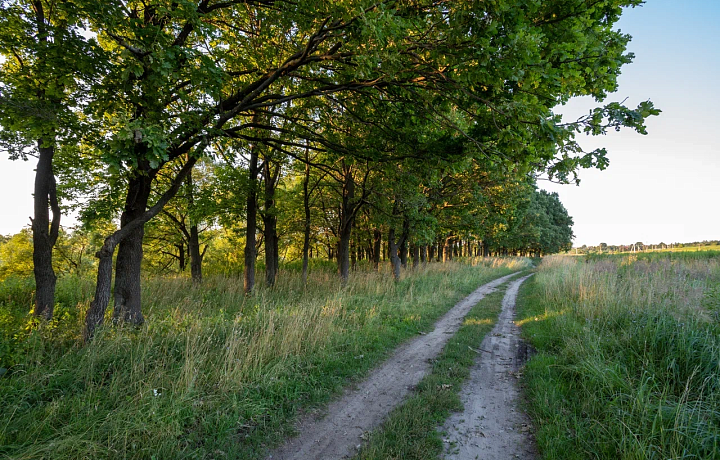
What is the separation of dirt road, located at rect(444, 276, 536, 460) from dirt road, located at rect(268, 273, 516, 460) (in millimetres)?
945

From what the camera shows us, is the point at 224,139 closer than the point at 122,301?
No

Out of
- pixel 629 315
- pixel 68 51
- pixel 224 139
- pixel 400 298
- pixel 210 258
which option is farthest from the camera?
pixel 210 258

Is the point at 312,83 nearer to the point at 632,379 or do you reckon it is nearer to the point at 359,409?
the point at 359,409

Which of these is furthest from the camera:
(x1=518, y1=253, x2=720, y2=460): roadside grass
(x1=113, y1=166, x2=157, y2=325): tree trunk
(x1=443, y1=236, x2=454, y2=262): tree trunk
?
(x1=443, y1=236, x2=454, y2=262): tree trunk

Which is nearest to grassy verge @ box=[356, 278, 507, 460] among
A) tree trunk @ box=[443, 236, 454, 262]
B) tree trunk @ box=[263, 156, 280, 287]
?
tree trunk @ box=[263, 156, 280, 287]

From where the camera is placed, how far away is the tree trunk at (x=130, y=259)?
6258 millimetres

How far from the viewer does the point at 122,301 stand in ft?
20.8

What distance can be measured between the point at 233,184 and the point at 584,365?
11.7 metres

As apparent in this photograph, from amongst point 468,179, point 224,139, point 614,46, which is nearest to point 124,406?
point 224,139

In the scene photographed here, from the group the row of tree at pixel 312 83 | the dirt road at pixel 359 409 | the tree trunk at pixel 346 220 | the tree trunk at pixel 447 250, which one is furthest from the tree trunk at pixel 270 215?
the tree trunk at pixel 447 250

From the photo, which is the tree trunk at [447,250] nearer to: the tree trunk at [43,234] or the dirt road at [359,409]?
the dirt road at [359,409]

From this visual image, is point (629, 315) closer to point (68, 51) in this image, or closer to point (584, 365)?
point (584, 365)

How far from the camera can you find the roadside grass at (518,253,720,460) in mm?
3044

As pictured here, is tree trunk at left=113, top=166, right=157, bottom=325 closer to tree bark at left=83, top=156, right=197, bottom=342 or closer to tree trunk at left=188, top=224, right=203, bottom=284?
tree bark at left=83, top=156, right=197, bottom=342
